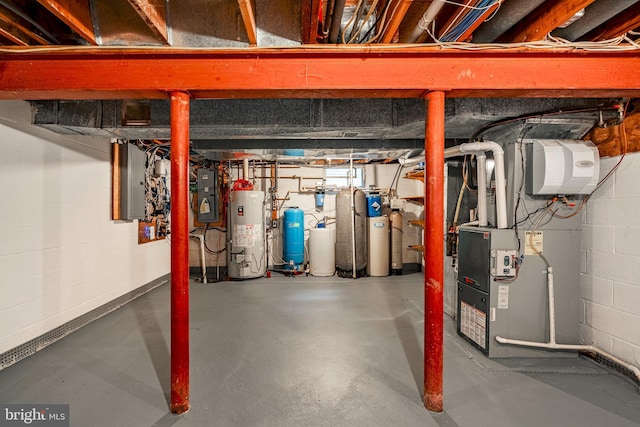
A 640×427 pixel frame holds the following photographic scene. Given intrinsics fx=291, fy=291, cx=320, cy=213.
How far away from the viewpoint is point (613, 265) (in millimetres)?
2199

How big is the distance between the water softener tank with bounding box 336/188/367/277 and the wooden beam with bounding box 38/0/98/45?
3.86 m

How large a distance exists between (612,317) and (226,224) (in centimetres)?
493

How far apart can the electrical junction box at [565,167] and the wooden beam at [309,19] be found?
6.21 ft

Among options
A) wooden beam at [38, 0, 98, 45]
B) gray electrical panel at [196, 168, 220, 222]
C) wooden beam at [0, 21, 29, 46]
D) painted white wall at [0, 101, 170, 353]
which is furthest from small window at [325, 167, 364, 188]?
wooden beam at [0, 21, 29, 46]

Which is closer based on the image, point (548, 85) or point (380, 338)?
point (548, 85)

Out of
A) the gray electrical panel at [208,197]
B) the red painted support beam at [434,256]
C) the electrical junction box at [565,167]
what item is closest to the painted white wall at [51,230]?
the gray electrical panel at [208,197]

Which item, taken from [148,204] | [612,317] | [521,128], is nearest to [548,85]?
[521,128]

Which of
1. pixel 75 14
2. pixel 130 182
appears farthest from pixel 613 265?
pixel 130 182

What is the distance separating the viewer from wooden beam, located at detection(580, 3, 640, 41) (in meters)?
1.60

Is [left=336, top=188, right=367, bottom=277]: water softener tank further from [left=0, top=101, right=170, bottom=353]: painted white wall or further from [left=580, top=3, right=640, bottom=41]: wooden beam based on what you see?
[left=580, top=3, right=640, bottom=41]: wooden beam

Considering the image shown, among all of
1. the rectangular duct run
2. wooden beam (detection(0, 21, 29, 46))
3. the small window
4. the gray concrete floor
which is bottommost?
the gray concrete floor

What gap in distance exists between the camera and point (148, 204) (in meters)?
4.05

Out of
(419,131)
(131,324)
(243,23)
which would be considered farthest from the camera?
(131,324)

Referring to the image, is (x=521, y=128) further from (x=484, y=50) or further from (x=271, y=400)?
(x=271, y=400)
